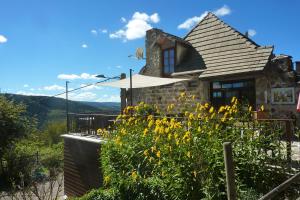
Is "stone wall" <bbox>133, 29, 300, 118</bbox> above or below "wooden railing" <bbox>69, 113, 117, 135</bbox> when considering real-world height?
above

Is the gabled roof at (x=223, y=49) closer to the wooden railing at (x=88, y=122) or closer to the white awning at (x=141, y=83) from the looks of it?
the white awning at (x=141, y=83)

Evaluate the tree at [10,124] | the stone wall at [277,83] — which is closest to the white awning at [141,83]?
the stone wall at [277,83]

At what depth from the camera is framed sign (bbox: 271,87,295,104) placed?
37.1ft

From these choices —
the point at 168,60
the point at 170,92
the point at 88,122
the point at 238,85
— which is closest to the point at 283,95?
the point at 238,85

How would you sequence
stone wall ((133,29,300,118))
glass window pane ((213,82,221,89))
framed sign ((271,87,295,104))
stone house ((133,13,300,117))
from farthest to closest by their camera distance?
glass window pane ((213,82,221,89)) → stone house ((133,13,300,117)) → stone wall ((133,29,300,118)) → framed sign ((271,87,295,104))

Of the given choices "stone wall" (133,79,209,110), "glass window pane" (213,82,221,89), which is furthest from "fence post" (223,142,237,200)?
"stone wall" (133,79,209,110)

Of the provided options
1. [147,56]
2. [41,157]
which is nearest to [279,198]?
[147,56]

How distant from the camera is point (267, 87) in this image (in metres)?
12.0

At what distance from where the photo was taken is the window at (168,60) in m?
16.0

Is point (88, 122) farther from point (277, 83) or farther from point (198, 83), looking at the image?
point (277, 83)

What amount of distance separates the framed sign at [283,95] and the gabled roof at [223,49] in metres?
1.00

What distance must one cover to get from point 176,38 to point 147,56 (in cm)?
214

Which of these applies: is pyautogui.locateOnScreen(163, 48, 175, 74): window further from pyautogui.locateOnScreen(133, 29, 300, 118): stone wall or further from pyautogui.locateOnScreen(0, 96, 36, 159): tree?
pyautogui.locateOnScreen(0, 96, 36, 159): tree

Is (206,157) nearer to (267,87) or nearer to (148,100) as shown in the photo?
(267,87)
